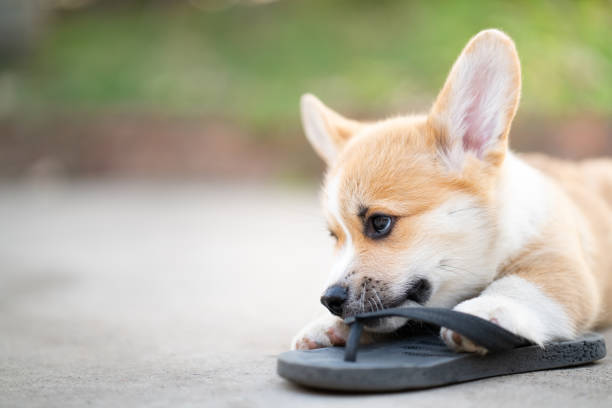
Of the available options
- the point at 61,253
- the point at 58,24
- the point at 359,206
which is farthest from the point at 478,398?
the point at 58,24

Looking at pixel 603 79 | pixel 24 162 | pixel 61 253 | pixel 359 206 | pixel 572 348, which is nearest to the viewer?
pixel 572 348

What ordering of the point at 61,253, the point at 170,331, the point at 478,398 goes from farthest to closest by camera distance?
the point at 61,253 < the point at 170,331 < the point at 478,398

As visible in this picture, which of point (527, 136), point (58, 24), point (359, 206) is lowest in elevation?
point (359, 206)

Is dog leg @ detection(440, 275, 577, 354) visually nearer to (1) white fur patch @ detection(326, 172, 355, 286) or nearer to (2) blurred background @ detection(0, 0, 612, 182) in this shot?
(1) white fur patch @ detection(326, 172, 355, 286)

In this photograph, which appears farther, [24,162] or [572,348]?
[24,162]

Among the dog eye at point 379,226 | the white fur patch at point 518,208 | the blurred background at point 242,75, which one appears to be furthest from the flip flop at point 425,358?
the blurred background at point 242,75

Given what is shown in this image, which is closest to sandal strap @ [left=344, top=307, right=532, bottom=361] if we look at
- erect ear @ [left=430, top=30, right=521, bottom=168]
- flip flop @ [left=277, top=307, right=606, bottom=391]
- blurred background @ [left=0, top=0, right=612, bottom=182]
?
flip flop @ [left=277, top=307, right=606, bottom=391]

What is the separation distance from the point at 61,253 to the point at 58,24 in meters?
9.95

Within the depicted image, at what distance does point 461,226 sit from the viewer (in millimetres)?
2490

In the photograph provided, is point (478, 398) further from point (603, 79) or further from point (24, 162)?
point (24, 162)

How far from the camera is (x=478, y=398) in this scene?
75.7 inches

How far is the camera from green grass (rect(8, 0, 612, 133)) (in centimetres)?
795

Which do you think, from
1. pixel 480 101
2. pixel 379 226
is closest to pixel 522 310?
pixel 379 226

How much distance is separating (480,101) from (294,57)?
31.9ft
